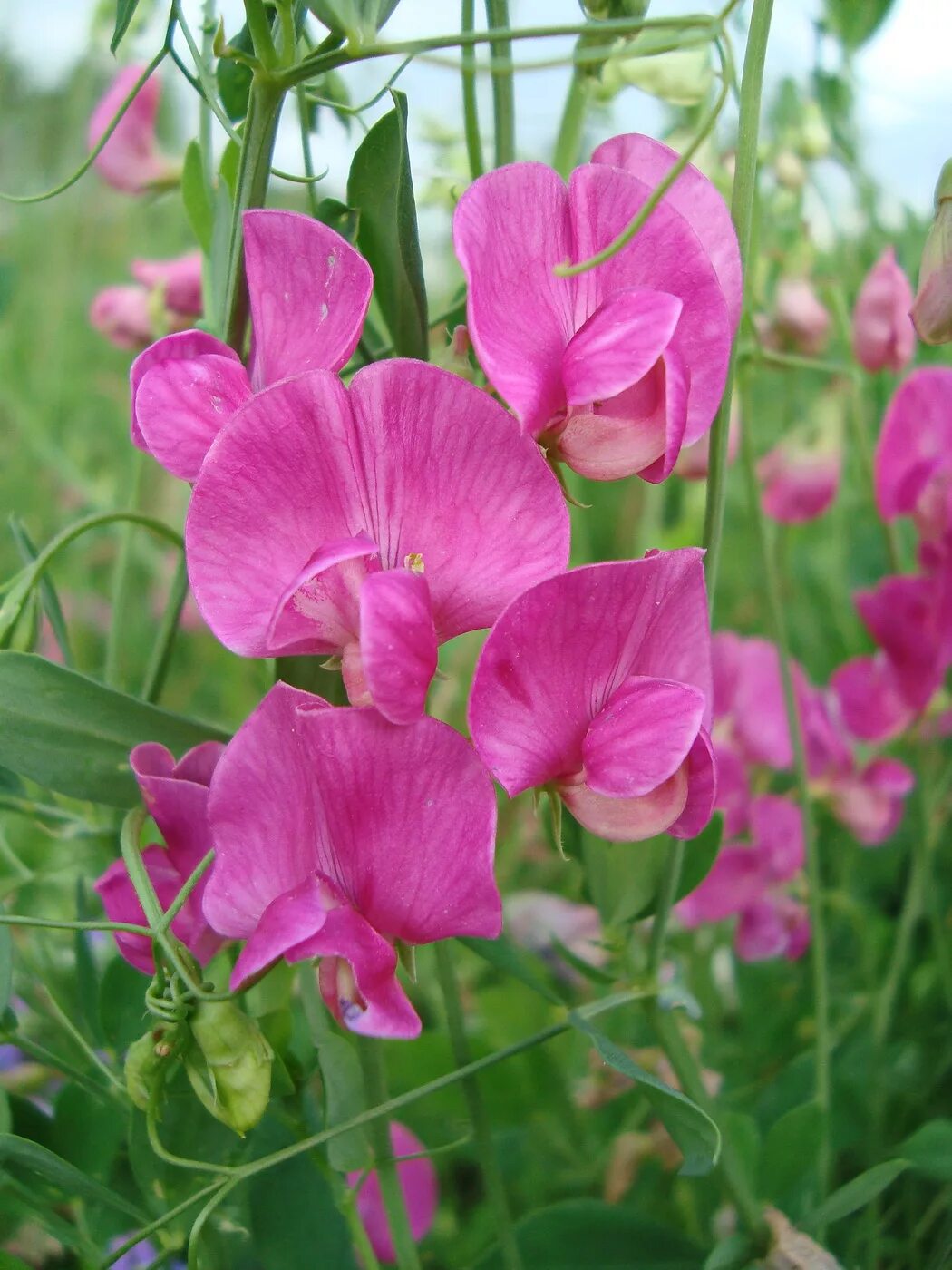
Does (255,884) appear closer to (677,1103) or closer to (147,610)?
(677,1103)

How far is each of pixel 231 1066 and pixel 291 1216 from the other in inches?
7.7

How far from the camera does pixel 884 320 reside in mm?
749

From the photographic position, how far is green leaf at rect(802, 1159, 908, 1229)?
521 millimetres

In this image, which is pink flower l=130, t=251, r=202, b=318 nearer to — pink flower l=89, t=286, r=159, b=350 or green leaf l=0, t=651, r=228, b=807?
pink flower l=89, t=286, r=159, b=350

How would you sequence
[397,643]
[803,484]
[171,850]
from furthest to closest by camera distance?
1. [803,484]
2. [171,850]
3. [397,643]

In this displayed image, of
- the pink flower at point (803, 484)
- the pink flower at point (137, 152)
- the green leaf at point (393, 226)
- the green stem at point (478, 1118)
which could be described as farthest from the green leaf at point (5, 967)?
the pink flower at point (803, 484)

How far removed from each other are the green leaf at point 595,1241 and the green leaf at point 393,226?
1.37 feet

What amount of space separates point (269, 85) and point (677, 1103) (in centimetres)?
40

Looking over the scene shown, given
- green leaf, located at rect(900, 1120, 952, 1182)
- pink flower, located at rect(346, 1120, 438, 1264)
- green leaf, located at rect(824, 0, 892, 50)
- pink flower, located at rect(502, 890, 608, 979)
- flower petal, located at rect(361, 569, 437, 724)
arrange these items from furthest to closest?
pink flower, located at rect(502, 890, 608, 979) < green leaf, located at rect(824, 0, 892, 50) < pink flower, located at rect(346, 1120, 438, 1264) < green leaf, located at rect(900, 1120, 952, 1182) < flower petal, located at rect(361, 569, 437, 724)

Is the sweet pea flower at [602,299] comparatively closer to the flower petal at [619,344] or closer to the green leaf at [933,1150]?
the flower petal at [619,344]

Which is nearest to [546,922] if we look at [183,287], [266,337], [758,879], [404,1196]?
[758,879]

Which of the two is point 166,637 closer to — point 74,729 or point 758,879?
point 74,729

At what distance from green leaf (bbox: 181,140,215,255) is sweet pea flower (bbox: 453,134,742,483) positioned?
0.24 m

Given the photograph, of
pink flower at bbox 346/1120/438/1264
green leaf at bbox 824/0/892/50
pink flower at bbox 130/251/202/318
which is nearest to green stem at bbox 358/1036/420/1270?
pink flower at bbox 346/1120/438/1264
